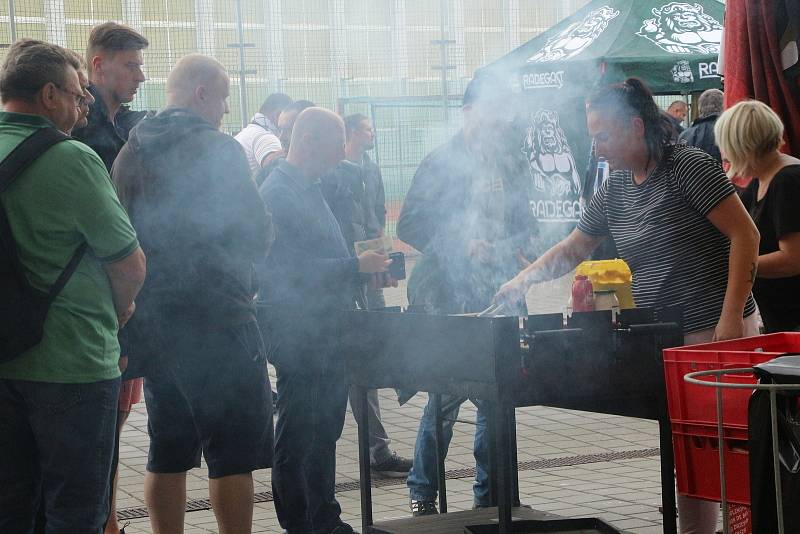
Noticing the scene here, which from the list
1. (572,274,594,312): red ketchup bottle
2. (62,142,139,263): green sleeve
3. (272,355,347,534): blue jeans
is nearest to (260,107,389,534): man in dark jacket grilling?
(272,355,347,534): blue jeans

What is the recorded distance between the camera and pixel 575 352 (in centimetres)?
363

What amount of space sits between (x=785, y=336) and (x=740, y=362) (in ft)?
1.74

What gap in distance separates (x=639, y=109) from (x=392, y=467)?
2.66m

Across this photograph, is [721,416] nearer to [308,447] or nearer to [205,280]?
[205,280]

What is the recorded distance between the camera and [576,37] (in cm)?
1005

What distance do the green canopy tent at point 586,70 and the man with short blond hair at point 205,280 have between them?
505 cm

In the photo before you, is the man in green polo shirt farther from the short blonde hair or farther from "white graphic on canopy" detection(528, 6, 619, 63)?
"white graphic on canopy" detection(528, 6, 619, 63)

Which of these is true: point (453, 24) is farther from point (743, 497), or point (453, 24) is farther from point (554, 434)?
point (743, 497)

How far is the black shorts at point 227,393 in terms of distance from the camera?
3.94 metres

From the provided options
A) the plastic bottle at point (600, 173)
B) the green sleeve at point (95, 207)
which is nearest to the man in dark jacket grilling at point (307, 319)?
the green sleeve at point (95, 207)

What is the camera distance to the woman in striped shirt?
12.4 ft

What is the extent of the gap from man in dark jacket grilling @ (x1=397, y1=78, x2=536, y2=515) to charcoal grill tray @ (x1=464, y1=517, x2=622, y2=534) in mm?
854

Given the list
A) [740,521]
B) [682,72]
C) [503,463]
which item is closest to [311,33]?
[503,463]

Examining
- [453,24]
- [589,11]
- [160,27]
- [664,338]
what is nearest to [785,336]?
[664,338]
